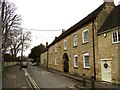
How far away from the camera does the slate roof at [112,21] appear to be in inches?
782

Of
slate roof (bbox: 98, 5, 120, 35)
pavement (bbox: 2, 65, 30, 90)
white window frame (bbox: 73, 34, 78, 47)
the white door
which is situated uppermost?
slate roof (bbox: 98, 5, 120, 35)

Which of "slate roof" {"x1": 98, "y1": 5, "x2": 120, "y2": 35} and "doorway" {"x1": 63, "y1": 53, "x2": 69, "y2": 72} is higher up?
"slate roof" {"x1": 98, "y1": 5, "x2": 120, "y2": 35}

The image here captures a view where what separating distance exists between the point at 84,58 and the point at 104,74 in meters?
5.35

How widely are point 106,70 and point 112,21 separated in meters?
4.73

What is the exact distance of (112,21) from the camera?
68.9 feet

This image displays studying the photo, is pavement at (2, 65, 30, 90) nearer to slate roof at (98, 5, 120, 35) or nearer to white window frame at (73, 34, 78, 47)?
white window frame at (73, 34, 78, 47)

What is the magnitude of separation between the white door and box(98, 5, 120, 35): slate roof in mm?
3139

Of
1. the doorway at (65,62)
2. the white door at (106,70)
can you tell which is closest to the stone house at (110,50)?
the white door at (106,70)

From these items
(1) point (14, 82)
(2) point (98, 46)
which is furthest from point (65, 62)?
(1) point (14, 82)

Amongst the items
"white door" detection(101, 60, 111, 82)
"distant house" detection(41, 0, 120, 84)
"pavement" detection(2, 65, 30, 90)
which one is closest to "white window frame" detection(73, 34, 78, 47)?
"distant house" detection(41, 0, 120, 84)

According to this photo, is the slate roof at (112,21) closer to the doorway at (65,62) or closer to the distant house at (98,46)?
the distant house at (98,46)

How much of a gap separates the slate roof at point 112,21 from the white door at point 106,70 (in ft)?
10.3

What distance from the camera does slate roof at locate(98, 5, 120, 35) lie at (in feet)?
65.2

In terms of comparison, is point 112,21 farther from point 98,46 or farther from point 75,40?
point 75,40
